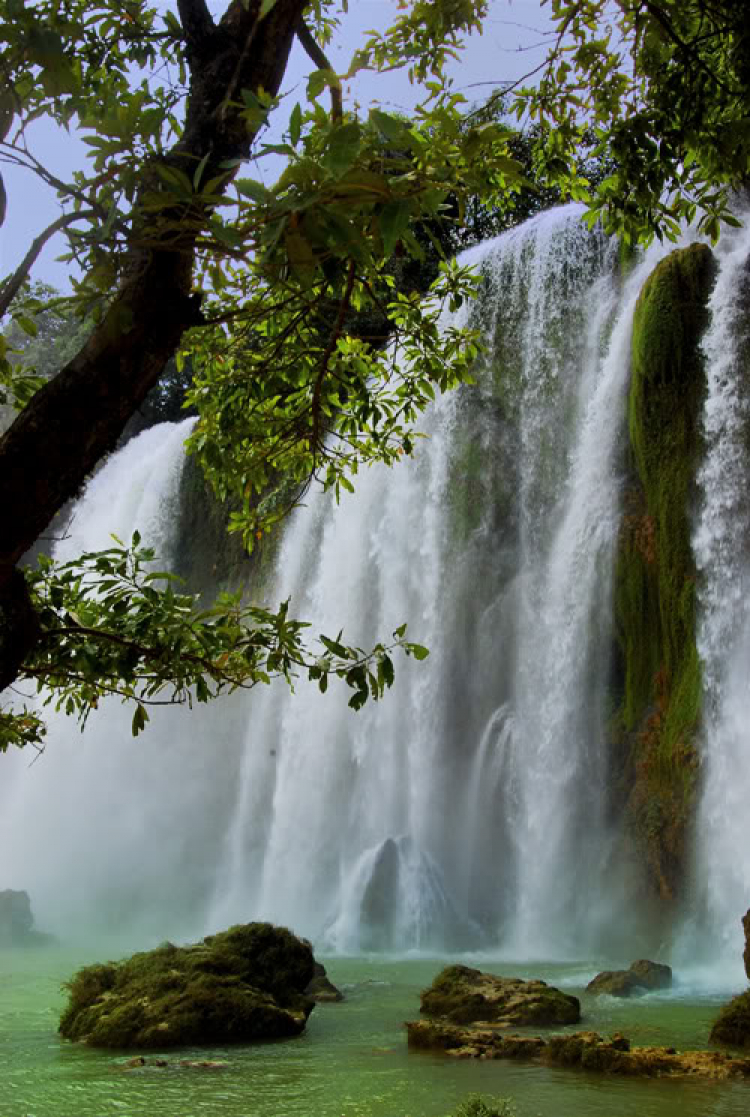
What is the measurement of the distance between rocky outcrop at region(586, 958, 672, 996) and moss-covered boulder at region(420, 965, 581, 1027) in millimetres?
1409

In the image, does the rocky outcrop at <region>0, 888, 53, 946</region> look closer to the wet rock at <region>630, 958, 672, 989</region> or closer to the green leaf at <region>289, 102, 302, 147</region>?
the wet rock at <region>630, 958, 672, 989</region>

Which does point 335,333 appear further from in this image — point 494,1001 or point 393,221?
point 494,1001

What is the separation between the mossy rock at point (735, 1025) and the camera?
734cm

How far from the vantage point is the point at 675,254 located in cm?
1580

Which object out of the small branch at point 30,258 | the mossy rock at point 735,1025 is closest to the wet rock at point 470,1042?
the mossy rock at point 735,1025

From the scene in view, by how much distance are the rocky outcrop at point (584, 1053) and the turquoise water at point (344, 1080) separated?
0.17 metres

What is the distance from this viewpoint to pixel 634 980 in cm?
1014

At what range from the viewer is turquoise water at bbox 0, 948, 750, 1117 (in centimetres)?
567

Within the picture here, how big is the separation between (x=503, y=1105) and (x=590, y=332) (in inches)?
590

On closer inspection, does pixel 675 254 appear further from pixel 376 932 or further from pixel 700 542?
pixel 376 932

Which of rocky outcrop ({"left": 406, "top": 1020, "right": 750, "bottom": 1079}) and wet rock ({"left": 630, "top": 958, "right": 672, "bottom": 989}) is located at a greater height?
wet rock ({"left": 630, "top": 958, "right": 672, "bottom": 989})

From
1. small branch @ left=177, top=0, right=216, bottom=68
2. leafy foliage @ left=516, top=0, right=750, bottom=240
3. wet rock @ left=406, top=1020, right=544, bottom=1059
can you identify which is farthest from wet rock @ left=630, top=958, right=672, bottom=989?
small branch @ left=177, top=0, right=216, bottom=68

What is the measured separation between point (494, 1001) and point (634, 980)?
230 cm

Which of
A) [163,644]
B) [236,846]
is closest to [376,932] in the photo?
[236,846]
